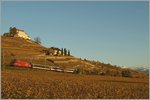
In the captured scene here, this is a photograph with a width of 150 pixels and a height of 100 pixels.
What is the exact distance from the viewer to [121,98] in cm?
2791

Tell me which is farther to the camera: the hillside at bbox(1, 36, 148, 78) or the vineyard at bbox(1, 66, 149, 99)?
the hillside at bbox(1, 36, 148, 78)

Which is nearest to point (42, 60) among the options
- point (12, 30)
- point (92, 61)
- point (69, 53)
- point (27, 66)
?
point (27, 66)

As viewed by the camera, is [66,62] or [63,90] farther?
[66,62]

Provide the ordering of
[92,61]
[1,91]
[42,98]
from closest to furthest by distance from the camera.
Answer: [42,98] < [1,91] < [92,61]

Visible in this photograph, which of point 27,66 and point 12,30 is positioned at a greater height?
point 12,30

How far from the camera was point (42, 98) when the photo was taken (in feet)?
81.8

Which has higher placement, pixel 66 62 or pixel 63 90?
pixel 66 62

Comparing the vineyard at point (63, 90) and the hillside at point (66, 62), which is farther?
the hillside at point (66, 62)

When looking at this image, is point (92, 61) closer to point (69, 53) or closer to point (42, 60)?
point (69, 53)

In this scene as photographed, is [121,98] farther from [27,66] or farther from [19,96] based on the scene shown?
[27,66]

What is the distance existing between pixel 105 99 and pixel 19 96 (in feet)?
21.3

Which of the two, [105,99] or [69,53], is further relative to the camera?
[69,53]

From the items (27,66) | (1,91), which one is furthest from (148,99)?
(27,66)

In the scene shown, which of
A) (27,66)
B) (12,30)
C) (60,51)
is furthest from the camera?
(12,30)
